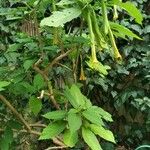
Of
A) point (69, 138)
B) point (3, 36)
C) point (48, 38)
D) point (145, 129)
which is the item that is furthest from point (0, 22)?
point (69, 138)

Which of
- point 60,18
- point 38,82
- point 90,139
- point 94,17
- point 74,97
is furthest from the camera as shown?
point 38,82

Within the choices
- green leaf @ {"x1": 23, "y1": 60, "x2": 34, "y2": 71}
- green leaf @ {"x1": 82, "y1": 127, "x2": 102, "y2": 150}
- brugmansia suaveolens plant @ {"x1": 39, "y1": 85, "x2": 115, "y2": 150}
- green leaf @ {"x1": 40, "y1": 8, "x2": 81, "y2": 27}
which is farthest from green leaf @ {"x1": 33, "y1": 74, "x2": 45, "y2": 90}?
green leaf @ {"x1": 40, "y1": 8, "x2": 81, "y2": 27}

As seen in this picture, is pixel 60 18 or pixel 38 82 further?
pixel 38 82

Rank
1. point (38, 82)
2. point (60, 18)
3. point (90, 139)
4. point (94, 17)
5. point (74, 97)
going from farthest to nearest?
point (38, 82), point (74, 97), point (90, 139), point (94, 17), point (60, 18)

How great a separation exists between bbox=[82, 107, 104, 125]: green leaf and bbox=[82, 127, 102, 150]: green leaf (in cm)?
5

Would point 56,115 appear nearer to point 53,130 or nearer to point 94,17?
point 53,130

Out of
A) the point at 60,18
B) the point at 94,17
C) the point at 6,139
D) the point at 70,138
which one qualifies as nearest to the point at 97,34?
the point at 94,17

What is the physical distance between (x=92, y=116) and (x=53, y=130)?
0.16 m

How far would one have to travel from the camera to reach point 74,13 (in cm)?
141

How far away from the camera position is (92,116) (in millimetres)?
1605

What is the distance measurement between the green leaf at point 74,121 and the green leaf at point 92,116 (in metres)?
0.03

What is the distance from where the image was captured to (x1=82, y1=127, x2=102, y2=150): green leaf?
1590 mm

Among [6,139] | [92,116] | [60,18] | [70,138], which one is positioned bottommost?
[6,139]

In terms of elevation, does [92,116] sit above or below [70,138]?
above
